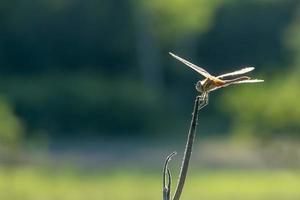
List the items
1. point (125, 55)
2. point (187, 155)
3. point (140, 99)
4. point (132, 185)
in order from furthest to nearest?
point (125, 55), point (140, 99), point (132, 185), point (187, 155)

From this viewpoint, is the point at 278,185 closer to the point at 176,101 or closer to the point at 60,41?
the point at 176,101

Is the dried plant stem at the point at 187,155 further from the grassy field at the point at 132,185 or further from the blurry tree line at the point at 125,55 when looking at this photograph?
the blurry tree line at the point at 125,55

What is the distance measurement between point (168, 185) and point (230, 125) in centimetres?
3776

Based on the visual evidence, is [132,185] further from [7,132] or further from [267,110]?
[7,132]

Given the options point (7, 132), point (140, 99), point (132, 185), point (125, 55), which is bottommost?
point (7, 132)

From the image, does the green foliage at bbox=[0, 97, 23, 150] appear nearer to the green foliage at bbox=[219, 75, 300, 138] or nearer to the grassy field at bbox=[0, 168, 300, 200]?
the grassy field at bbox=[0, 168, 300, 200]

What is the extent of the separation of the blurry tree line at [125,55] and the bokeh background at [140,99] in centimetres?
4

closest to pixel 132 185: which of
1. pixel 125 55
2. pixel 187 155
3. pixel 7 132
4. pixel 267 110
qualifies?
pixel 267 110

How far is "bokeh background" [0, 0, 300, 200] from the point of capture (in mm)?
25891

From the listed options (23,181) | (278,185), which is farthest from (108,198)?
(278,185)

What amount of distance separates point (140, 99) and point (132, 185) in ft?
39.4

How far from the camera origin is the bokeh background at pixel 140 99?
25.9m

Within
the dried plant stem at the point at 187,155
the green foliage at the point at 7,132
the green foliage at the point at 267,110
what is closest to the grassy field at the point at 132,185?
the green foliage at the point at 7,132

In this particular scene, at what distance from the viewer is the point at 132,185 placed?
25.4 m
